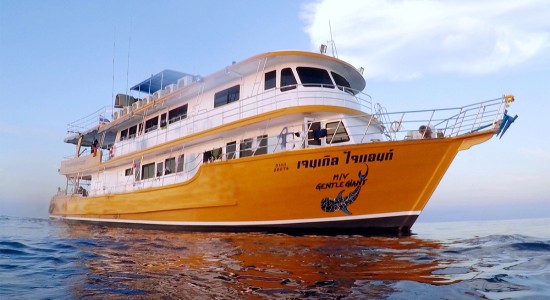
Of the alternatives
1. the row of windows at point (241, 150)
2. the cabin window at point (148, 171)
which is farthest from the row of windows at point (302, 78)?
the cabin window at point (148, 171)

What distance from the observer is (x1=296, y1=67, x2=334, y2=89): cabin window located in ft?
36.4

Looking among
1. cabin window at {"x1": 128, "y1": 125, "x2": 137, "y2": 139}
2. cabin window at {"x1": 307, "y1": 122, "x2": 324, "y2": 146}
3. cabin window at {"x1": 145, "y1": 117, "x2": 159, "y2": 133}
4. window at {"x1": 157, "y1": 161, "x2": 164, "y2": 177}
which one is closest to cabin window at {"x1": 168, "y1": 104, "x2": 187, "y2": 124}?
cabin window at {"x1": 145, "y1": 117, "x2": 159, "y2": 133}

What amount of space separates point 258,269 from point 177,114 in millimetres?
10723

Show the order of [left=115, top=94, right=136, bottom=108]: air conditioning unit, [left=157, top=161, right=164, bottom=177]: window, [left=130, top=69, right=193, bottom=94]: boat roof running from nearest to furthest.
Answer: [left=157, top=161, right=164, bottom=177]: window < [left=130, top=69, right=193, bottom=94]: boat roof < [left=115, top=94, right=136, bottom=108]: air conditioning unit

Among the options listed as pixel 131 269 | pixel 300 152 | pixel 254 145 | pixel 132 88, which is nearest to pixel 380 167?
pixel 300 152

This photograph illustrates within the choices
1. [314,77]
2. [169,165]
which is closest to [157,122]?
[169,165]

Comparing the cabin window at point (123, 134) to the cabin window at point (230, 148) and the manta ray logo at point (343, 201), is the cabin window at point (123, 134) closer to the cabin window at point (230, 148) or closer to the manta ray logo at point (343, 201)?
the cabin window at point (230, 148)

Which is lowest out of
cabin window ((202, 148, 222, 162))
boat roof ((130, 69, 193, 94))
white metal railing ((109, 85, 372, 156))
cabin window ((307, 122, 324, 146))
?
cabin window ((202, 148, 222, 162))

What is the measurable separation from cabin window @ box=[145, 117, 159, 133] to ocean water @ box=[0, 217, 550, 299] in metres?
8.68

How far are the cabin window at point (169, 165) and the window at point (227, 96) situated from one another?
299 cm

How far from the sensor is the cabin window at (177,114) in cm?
1426

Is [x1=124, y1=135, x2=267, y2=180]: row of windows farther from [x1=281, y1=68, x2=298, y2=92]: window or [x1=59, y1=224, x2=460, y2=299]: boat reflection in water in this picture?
[x1=59, y1=224, x2=460, y2=299]: boat reflection in water

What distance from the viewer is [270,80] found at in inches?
451

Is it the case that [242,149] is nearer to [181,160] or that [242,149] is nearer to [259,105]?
[259,105]
